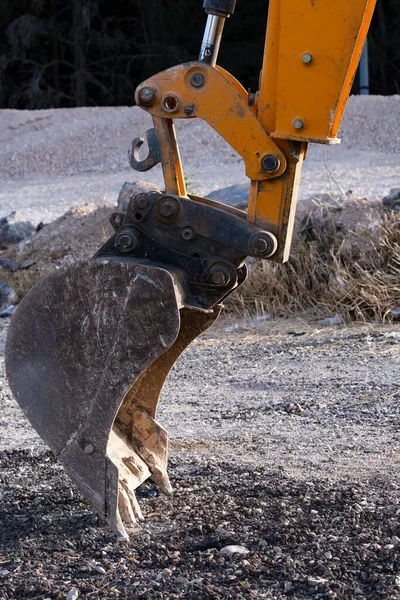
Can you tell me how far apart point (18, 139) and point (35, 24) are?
17.7ft

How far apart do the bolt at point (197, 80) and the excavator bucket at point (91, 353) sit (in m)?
0.59

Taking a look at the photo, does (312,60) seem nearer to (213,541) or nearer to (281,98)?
(281,98)

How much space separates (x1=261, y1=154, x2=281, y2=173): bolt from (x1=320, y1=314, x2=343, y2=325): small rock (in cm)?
377

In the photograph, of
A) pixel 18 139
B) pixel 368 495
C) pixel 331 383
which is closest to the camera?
pixel 368 495

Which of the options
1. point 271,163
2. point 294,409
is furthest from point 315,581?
point 294,409

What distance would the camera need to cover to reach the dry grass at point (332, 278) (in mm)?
6551

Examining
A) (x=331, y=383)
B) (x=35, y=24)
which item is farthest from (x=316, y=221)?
(x=35, y=24)

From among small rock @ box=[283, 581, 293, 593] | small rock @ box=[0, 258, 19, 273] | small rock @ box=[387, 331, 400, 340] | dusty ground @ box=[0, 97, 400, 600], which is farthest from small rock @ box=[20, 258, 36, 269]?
small rock @ box=[283, 581, 293, 593]

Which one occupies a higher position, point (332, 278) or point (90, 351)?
point (90, 351)

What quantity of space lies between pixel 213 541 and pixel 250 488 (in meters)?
0.49

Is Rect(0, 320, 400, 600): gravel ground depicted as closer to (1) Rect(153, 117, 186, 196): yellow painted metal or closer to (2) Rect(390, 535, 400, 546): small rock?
(2) Rect(390, 535, 400, 546): small rock

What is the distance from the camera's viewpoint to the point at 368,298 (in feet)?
21.3

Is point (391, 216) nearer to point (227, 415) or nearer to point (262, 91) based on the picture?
point (227, 415)

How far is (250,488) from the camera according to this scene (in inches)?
140
